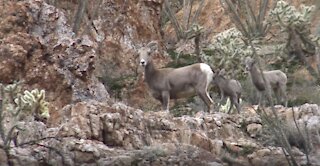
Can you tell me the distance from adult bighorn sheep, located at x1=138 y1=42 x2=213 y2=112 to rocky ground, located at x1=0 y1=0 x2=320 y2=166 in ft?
3.26

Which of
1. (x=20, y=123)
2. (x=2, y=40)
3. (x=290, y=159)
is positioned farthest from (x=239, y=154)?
(x=2, y=40)

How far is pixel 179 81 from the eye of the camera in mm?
12984

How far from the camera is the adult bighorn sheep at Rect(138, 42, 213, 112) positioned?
12.8m

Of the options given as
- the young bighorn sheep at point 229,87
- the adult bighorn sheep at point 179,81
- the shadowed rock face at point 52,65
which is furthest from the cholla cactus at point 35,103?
the young bighorn sheep at point 229,87

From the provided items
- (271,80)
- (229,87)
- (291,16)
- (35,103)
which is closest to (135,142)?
(35,103)

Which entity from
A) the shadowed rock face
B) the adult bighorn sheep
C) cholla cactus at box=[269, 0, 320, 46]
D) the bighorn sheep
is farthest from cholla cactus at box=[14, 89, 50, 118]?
the bighorn sheep

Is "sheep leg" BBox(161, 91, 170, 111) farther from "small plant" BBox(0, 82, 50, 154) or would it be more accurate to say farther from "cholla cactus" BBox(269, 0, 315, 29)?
"cholla cactus" BBox(269, 0, 315, 29)

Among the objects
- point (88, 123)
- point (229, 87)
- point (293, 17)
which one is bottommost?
point (88, 123)

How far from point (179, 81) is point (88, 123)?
3.91m

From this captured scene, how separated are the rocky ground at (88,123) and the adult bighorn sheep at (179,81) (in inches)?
39.1

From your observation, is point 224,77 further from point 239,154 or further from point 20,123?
point 20,123

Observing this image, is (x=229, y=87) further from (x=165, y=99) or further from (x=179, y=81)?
(x=165, y=99)

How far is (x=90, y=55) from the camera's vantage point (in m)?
12.3

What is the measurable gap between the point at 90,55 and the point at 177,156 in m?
3.65
